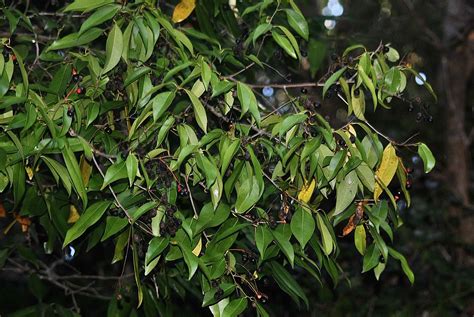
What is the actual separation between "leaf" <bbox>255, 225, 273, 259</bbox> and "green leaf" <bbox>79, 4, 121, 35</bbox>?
57 centimetres

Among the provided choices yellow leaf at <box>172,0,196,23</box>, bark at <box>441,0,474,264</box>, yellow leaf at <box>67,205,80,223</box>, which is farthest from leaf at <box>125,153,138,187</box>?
bark at <box>441,0,474,264</box>

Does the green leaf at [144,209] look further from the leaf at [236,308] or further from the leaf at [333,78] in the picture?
the leaf at [333,78]

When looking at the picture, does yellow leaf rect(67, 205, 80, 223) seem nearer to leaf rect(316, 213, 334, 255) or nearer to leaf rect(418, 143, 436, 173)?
leaf rect(316, 213, 334, 255)

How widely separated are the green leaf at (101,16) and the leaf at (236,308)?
0.68 meters

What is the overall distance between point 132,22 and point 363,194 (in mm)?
652

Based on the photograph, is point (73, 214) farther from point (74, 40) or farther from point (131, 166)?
point (131, 166)

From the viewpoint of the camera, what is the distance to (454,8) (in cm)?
511

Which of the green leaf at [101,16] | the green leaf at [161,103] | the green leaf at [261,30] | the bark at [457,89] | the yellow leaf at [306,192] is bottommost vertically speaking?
the bark at [457,89]

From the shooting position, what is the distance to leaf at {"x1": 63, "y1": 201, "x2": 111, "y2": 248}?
6.12ft

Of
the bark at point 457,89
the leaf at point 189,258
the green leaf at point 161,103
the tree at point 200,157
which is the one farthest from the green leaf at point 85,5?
the bark at point 457,89

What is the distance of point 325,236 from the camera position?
1.88 m

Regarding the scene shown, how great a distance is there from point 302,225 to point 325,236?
80mm

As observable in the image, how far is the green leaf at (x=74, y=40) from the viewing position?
2004mm

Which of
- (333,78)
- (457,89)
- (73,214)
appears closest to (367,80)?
(333,78)
